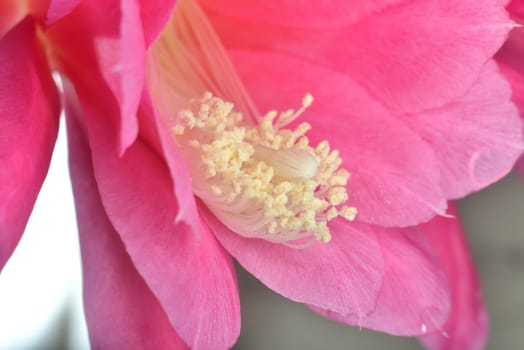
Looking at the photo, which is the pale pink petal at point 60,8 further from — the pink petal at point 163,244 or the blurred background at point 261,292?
the blurred background at point 261,292

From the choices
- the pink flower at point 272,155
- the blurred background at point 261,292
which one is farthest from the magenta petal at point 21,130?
the blurred background at point 261,292

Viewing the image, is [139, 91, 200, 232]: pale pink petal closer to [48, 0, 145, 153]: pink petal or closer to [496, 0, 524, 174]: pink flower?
[48, 0, 145, 153]: pink petal

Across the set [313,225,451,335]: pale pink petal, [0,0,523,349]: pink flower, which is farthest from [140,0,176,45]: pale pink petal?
[313,225,451,335]: pale pink petal

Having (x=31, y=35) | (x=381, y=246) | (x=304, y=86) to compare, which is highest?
(x=31, y=35)

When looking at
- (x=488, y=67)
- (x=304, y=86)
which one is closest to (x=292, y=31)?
(x=304, y=86)

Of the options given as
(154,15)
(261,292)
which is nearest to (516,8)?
(154,15)

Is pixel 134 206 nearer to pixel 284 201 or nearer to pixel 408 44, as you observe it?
pixel 284 201
